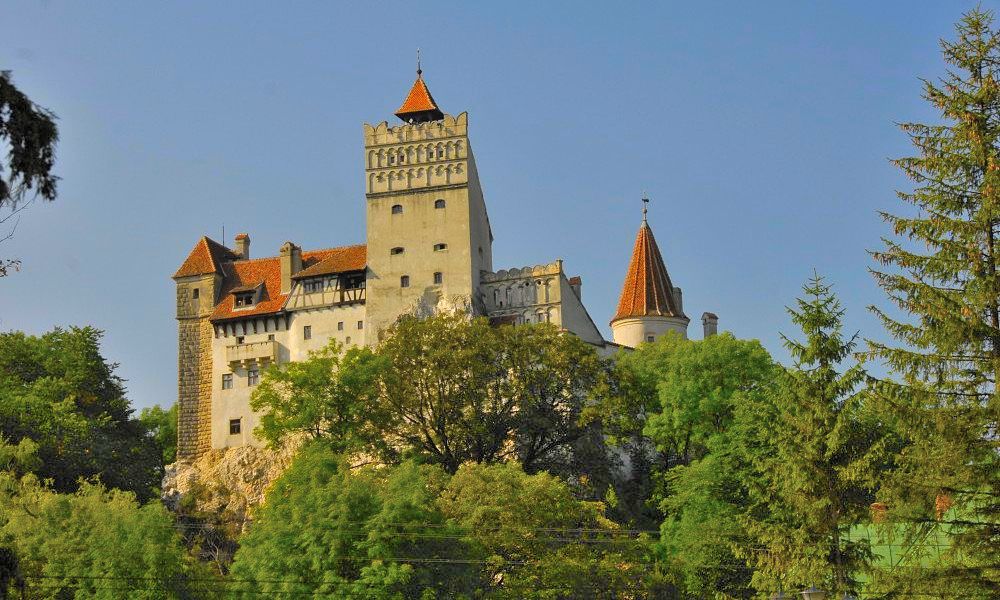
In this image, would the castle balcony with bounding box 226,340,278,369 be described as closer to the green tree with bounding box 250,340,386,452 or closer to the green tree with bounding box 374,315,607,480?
the green tree with bounding box 250,340,386,452

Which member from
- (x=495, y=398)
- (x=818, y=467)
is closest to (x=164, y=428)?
(x=495, y=398)

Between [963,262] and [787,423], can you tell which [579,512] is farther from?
[963,262]

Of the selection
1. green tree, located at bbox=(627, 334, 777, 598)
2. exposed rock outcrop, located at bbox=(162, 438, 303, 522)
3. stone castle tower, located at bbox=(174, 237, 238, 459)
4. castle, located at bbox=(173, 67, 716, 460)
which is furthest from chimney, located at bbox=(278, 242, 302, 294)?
green tree, located at bbox=(627, 334, 777, 598)

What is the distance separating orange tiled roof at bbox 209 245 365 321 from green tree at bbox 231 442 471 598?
27.8 metres

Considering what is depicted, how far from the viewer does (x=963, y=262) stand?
30.7 m

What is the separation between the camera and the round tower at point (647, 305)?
3408 inches

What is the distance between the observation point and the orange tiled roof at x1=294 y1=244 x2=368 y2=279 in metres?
79.2

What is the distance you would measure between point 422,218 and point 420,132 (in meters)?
4.95

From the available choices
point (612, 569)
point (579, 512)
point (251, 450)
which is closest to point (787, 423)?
point (612, 569)

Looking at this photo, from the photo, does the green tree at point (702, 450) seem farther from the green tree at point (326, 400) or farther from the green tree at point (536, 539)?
the green tree at point (326, 400)

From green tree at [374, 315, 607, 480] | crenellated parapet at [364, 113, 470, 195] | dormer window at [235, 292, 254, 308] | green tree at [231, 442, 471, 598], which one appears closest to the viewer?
green tree at [231, 442, 471, 598]

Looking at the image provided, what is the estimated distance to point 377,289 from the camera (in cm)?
7781

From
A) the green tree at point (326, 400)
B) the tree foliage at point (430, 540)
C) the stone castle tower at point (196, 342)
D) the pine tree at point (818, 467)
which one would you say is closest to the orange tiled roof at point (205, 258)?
the stone castle tower at point (196, 342)

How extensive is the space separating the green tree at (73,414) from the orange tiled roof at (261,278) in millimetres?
6459
